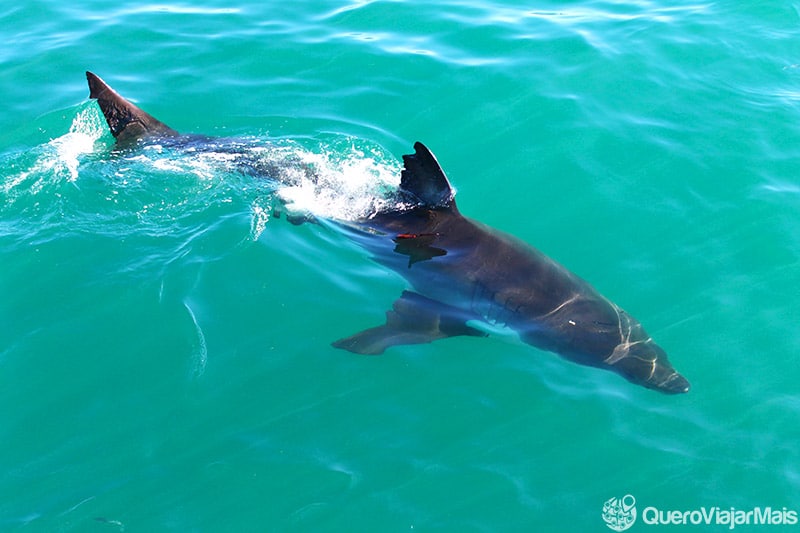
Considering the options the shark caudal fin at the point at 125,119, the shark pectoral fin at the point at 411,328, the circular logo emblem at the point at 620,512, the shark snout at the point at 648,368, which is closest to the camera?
the circular logo emblem at the point at 620,512

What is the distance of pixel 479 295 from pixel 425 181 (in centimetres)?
175

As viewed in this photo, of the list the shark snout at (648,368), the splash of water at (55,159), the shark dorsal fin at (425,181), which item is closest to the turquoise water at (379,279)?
the splash of water at (55,159)

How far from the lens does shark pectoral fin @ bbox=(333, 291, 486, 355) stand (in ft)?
29.4

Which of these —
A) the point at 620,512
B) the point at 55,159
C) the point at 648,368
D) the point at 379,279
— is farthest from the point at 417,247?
the point at 55,159

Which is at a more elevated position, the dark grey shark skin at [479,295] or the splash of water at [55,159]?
the splash of water at [55,159]

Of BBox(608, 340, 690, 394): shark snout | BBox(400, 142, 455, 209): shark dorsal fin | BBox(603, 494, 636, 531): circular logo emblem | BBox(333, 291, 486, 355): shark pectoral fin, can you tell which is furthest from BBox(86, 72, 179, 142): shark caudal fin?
BBox(603, 494, 636, 531): circular logo emblem

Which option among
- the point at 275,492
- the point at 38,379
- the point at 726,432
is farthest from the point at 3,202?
the point at 726,432

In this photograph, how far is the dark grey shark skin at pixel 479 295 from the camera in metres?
9.02

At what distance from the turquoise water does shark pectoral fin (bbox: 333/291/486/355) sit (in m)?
0.18

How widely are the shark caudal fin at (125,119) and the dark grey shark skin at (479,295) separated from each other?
4.42 meters

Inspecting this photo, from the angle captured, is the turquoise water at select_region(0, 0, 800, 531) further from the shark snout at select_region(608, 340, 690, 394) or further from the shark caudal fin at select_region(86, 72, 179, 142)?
the shark caudal fin at select_region(86, 72, 179, 142)

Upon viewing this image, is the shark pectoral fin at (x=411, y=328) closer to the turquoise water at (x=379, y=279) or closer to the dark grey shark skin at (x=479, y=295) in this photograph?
the dark grey shark skin at (x=479, y=295)

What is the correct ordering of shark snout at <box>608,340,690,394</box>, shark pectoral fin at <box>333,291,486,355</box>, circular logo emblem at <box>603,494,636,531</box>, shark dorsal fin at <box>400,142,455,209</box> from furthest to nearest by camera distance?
shark dorsal fin at <box>400,142,455,209</box> → shark pectoral fin at <box>333,291,486,355</box> → shark snout at <box>608,340,690,394</box> → circular logo emblem at <box>603,494,636,531</box>

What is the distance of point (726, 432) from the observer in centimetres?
820
